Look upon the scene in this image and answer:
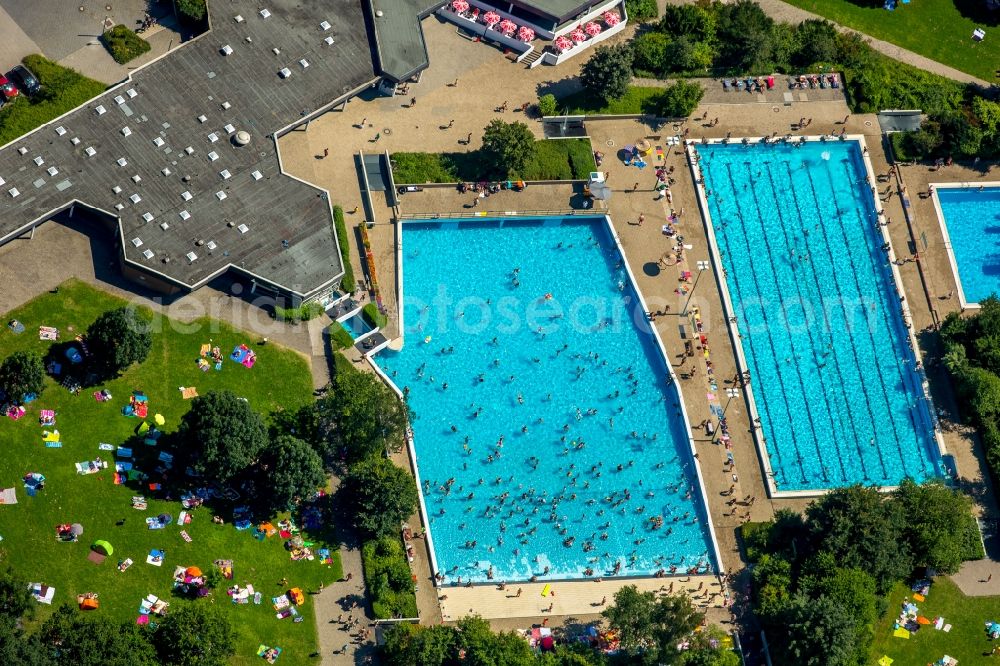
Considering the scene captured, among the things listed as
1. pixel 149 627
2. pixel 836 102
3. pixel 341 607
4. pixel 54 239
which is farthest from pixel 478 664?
pixel 836 102

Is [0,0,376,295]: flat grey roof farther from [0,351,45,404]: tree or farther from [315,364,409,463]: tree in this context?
[0,351,45,404]: tree

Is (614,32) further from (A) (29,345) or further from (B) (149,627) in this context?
(B) (149,627)

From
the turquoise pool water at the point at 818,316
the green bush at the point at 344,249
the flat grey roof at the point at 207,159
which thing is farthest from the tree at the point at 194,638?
the turquoise pool water at the point at 818,316

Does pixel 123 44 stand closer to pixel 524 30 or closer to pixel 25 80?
pixel 25 80

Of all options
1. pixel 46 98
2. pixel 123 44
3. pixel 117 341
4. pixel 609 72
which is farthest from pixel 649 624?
pixel 123 44

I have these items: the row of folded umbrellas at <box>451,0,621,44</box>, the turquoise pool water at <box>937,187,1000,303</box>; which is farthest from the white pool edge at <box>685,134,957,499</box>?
the row of folded umbrellas at <box>451,0,621,44</box>
